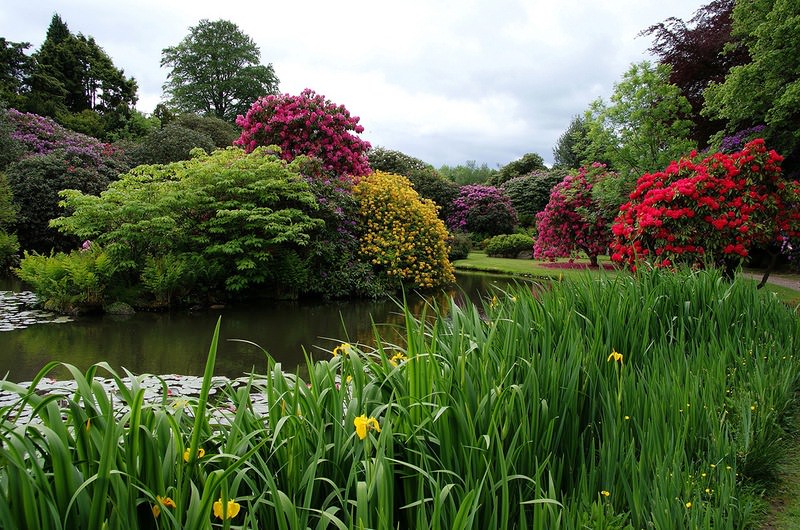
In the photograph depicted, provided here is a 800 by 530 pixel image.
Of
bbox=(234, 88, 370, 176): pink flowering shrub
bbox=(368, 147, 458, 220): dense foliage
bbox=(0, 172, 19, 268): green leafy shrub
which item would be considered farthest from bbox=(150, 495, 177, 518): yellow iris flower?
bbox=(368, 147, 458, 220): dense foliage

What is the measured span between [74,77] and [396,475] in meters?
37.5

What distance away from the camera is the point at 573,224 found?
16.5 metres

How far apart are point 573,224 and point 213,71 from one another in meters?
30.0

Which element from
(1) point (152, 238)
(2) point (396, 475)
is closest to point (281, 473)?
(2) point (396, 475)

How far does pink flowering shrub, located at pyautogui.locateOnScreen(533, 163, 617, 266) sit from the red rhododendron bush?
23.1 ft

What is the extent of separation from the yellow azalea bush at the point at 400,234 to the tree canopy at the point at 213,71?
87.2ft

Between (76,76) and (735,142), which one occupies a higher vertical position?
(76,76)

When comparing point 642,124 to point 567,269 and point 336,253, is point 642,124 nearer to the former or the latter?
point 567,269

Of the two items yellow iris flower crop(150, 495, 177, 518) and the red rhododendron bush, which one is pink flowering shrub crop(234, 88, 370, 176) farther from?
yellow iris flower crop(150, 495, 177, 518)

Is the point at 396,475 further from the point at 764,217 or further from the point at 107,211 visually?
the point at 107,211

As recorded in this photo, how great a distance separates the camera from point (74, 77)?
3103 centimetres

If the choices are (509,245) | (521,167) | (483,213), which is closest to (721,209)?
(509,245)

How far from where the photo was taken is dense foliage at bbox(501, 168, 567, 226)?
96.9ft

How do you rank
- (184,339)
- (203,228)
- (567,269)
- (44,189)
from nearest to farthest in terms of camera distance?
(184,339), (203,228), (567,269), (44,189)
